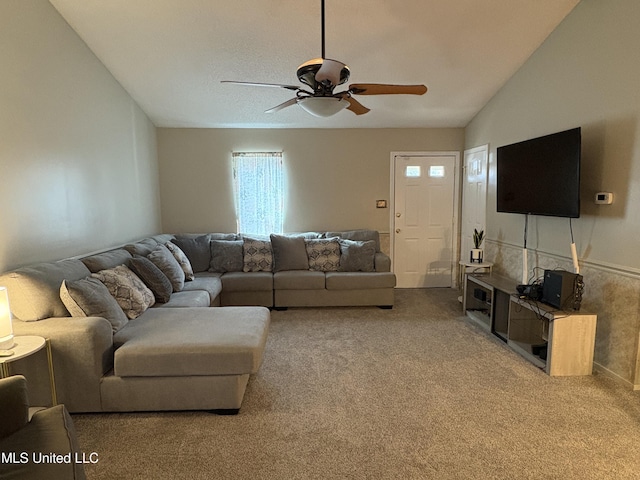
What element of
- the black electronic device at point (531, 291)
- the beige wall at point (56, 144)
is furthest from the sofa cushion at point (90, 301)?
the black electronic device at point (531, 291)

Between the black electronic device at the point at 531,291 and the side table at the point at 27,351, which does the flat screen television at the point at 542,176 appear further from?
the side table at the point at 27,351

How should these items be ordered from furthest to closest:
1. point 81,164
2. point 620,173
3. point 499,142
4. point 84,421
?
1. point 499,142
2. point 81,164
3. point 620,173
4. point 84,421

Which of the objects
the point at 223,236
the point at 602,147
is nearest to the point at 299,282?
the point at 223,236

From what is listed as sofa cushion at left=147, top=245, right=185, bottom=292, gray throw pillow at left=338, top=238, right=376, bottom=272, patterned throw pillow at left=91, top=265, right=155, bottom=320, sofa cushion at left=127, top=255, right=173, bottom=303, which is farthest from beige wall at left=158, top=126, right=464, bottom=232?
patterned throw pillow at left=91, top=265, right=155, bottom=320

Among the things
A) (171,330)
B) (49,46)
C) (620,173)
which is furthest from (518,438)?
(49,46)

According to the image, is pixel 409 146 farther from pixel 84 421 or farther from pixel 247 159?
pixel 84 421

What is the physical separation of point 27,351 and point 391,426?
210 cm

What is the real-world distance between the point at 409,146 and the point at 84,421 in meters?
4.98

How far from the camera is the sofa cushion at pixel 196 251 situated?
16.0ft

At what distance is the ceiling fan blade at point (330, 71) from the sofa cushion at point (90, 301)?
2087mm

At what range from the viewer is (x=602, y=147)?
117 inches

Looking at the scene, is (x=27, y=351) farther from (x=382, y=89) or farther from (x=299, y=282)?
(x=299, y=282)

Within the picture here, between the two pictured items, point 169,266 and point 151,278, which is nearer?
point 151,278

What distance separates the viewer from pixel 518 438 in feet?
7.19
